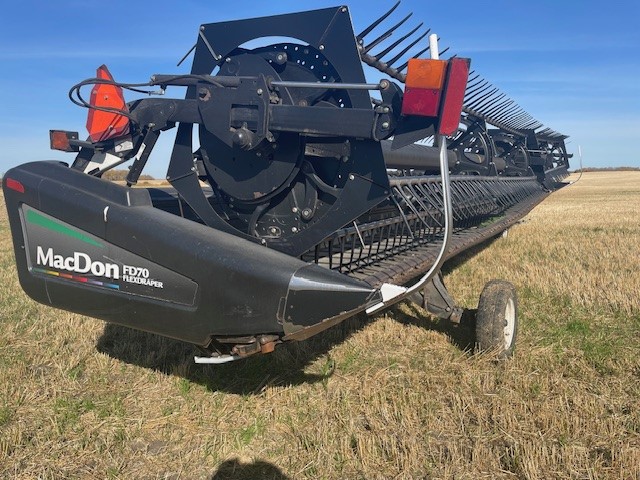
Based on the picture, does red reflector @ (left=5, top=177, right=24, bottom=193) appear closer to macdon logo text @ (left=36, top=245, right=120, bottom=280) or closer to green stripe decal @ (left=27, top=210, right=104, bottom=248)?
green stripe decal @ (left=27, top=210, right=104, bottom=248)

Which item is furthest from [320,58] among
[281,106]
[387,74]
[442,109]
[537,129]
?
[537,129]

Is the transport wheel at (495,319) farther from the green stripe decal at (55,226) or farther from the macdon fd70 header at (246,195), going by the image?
the green stripe decal at (55,226)

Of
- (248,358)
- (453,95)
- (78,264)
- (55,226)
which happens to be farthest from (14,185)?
(453,95)

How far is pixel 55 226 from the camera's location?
2.53 metres

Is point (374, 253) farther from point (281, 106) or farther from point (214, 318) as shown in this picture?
point (214, 318)

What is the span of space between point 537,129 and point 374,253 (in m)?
9.91

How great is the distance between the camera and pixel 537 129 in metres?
12.0

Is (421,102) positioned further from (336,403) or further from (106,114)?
(106,114)

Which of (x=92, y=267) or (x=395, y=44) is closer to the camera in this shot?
(x=92, y=267)

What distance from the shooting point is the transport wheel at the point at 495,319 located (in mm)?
3359

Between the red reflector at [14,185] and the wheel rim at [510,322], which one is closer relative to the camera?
the red reflector at [14,185]

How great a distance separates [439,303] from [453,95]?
78.9 inches

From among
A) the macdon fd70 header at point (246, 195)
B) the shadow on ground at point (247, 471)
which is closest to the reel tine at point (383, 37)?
the macdon fd70 header at point (246, 195)

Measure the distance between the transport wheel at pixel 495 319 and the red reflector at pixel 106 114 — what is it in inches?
96.4
